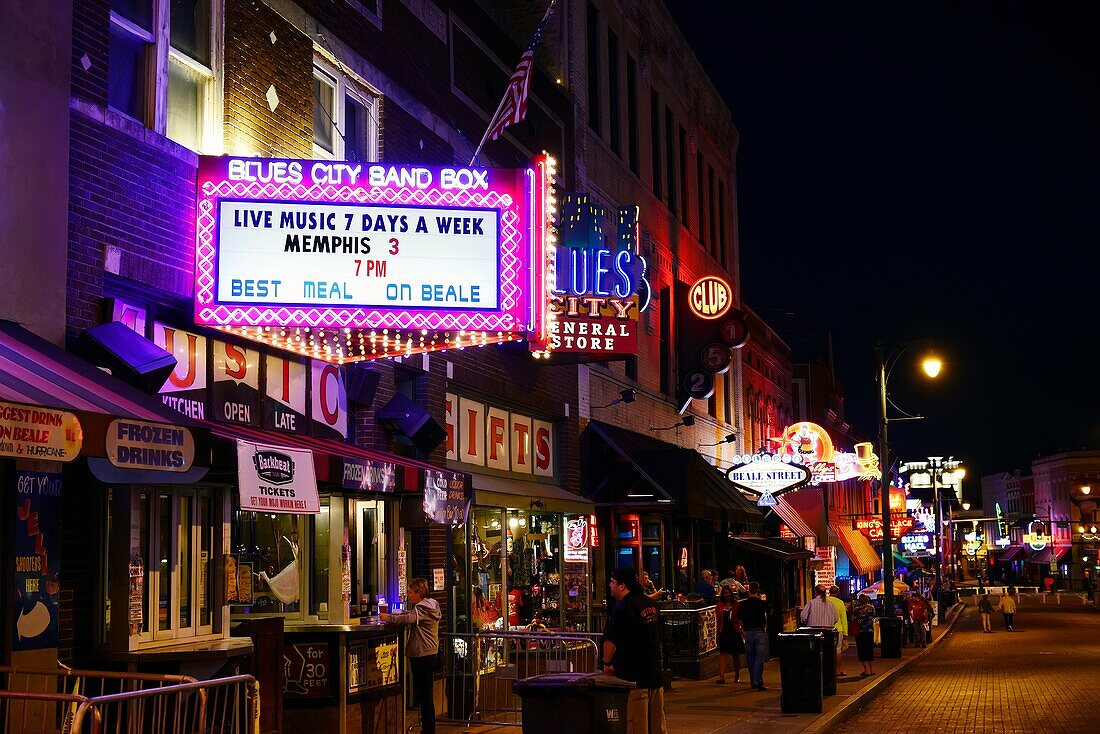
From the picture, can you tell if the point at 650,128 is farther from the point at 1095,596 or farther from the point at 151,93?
the point at 1095,596

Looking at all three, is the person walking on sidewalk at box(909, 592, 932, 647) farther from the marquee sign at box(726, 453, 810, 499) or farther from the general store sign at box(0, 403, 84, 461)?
the general store sign at box(0, 403, 84, 461)

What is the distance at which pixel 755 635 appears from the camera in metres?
21.6

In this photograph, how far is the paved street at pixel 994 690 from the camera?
1747cm

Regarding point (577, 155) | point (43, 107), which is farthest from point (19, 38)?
point (577, 155)

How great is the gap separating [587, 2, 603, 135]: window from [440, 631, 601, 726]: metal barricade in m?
13.8

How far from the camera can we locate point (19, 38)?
1034cm

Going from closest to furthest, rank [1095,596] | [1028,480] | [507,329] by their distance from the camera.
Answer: [507,329] < [1095,596] < [1028,480]

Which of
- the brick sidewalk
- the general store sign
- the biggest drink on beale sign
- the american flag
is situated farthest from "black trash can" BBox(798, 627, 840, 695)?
the general store sign

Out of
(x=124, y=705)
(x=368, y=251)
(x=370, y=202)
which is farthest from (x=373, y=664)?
(x=370, y=202)

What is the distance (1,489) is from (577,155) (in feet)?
55.3

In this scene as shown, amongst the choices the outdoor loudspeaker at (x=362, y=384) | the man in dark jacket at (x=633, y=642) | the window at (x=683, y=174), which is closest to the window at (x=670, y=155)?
the window at (x=683, y=174)

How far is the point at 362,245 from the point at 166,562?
3.52 m

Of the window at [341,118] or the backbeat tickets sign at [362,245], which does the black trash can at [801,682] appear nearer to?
the backbeat tickets sign at [362,245]

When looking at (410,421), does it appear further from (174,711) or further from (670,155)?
(670,155)
